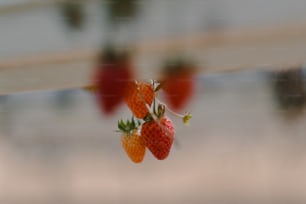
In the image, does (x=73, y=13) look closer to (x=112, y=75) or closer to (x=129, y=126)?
(x=112, y=75)

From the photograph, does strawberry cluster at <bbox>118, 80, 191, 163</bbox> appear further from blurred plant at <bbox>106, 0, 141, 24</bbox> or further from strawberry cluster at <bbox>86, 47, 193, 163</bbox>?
Result: blurred plant at <bbox>106, 0, 141, 24</bbox>

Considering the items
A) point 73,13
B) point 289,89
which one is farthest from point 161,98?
point 73,13

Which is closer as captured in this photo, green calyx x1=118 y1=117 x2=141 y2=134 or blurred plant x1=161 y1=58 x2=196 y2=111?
blurred plant x1=161 y1=58 x2=196 y2=111

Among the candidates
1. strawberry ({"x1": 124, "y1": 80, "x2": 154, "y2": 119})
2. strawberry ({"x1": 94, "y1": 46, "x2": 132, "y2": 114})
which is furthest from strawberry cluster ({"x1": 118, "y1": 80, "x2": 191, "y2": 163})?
strawberry ({"x1": 94, "y1": 46, "x2": 132, "y2": 114})

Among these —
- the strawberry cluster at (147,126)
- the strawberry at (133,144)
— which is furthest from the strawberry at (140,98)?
the strawberry at (133,144)

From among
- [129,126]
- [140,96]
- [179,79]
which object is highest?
[129,126]

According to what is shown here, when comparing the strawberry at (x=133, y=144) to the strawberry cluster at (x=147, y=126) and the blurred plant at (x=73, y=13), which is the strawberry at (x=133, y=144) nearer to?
the strawberry cluster at (x=147, y=126)
